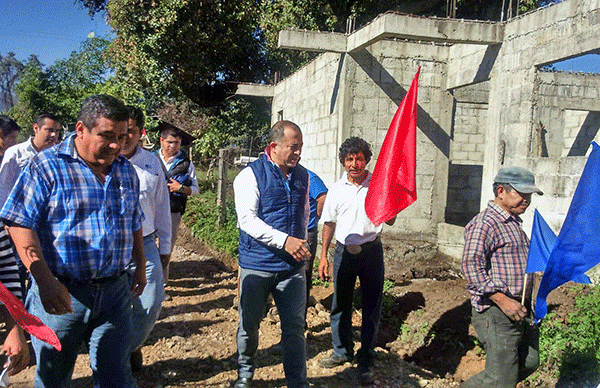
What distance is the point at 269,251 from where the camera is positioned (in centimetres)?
338

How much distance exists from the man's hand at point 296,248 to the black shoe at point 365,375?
163 centimetres

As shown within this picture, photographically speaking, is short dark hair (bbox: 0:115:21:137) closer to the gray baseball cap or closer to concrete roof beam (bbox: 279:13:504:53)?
the gray baseball cap

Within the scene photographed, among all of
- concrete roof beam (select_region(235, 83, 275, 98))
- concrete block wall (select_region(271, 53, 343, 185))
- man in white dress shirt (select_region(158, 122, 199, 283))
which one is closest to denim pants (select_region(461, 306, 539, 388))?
man in white dress shirt (select_region(158, 122, 199, 283))

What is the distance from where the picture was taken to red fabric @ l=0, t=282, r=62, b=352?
81.3 inches

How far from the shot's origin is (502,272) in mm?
3283

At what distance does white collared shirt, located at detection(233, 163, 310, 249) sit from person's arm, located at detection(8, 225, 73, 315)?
4.32 ft

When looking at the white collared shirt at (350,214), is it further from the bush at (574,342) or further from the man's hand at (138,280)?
the bush at (574,342)

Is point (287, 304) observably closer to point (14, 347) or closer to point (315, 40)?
point (14, 347)

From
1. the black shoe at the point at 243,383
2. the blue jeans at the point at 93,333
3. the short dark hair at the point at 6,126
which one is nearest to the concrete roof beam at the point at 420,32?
the short dark hair at the point at 6,126

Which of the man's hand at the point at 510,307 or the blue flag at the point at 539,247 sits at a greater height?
the blue flag at the point at 539,247

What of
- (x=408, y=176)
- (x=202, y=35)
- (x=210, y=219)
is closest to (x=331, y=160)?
(x=210, y=219)

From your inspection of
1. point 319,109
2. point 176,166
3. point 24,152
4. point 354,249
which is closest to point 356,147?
point 354,249

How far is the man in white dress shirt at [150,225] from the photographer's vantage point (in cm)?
335

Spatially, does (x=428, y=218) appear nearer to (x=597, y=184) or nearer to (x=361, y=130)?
(x=361, y=130)
